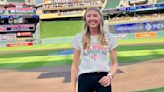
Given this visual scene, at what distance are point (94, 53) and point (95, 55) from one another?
1.0 inches

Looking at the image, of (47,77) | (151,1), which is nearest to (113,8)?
(151,1)

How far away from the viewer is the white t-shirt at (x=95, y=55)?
3885mm

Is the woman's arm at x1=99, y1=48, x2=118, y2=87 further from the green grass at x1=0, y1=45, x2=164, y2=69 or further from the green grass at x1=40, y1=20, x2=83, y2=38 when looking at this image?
the green grass at x1=40, y1=20, x2=83, y2=38

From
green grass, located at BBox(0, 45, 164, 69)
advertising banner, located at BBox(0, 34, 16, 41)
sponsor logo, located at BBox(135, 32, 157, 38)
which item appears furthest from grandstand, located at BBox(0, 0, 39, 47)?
green grass, located at BBox(0, 45, 164, 69)

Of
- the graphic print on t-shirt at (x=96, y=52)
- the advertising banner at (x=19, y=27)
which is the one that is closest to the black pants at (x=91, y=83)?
the graphic print on t-shirt at (x=96, y=52)

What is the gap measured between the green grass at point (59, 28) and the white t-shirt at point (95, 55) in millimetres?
65984

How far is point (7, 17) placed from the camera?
71.2 meters

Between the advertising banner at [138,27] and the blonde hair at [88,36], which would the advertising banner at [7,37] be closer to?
the advertising banner at [138,27]

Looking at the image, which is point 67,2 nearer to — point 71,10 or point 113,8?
point 71,10

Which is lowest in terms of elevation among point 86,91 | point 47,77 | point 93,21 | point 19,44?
point 19,44

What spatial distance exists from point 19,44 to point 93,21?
58517 millimetres

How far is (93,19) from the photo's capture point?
3.85m

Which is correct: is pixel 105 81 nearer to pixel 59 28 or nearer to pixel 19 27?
pixel 19 27

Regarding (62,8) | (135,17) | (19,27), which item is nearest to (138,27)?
(135,17)
